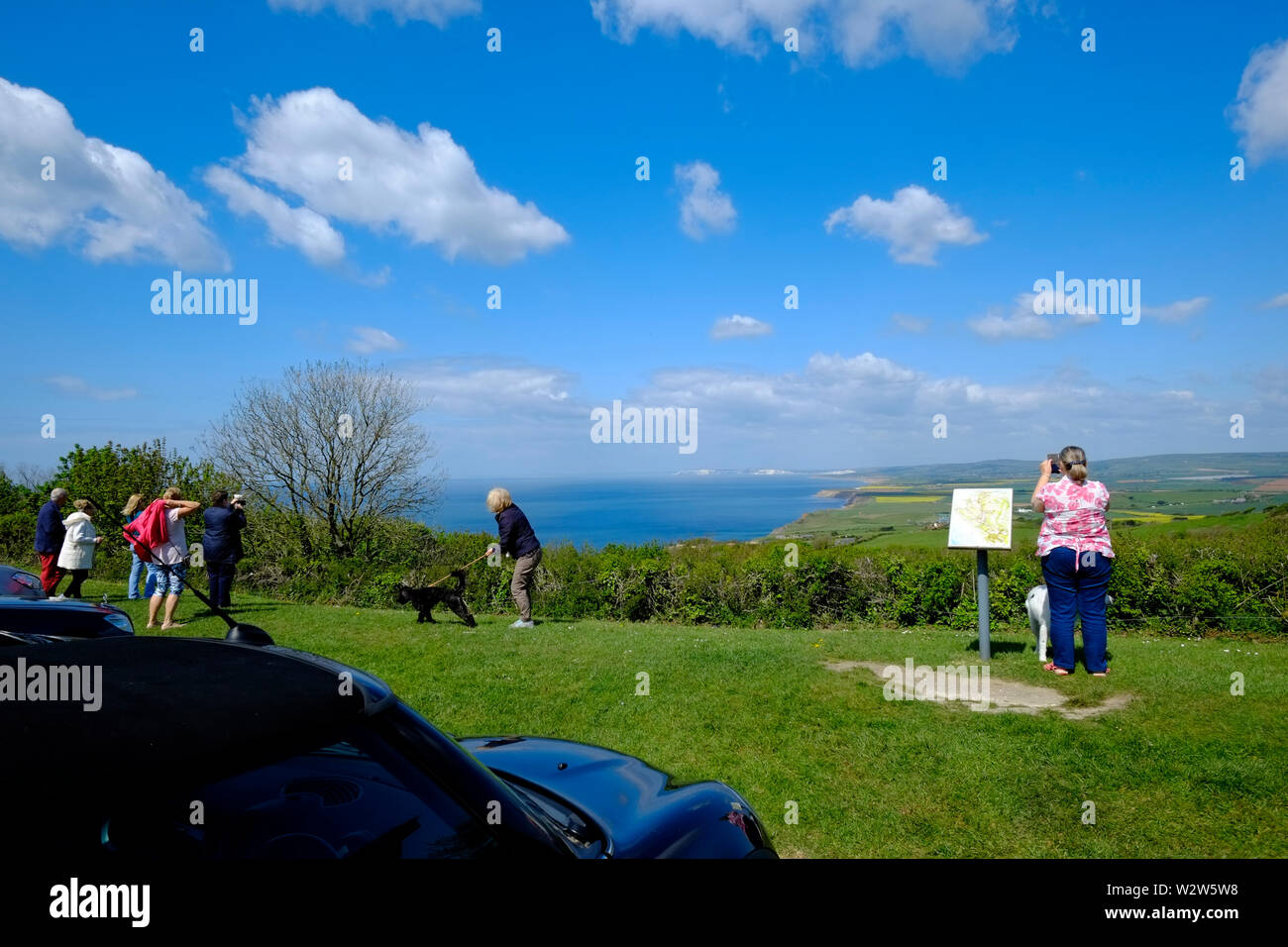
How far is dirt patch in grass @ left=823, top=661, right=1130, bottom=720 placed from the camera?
6695 millimetres

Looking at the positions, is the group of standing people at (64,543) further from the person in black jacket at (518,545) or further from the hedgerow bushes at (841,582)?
the person in black jacket at (518,545)

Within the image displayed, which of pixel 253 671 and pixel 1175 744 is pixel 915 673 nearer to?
pixel 1175 744

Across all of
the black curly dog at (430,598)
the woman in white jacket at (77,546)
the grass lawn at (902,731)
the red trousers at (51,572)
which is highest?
the woman in white jacket at (77,546)

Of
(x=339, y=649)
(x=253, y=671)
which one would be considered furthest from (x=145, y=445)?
(x=253, y=671)

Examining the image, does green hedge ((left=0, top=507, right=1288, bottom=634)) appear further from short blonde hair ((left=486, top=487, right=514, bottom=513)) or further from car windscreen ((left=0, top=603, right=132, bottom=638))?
car windscreen ((left=0, top=603, right=132, bottom=638))

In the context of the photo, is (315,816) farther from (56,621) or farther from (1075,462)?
(1075,462)

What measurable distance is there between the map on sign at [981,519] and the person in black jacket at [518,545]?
6066 millimetres

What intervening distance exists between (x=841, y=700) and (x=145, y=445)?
1014 inches

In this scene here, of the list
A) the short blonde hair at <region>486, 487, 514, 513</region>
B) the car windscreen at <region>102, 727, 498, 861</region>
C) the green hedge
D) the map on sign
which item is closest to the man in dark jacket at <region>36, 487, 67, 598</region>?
the green hedge

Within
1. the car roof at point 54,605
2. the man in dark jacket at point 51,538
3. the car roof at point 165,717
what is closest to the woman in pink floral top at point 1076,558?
the car roof at point 165,717

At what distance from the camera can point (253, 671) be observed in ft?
7.08

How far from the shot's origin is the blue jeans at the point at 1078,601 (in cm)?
771

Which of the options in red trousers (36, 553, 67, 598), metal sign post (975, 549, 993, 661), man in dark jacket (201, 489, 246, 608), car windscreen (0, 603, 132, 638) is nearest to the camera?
car windscreen (0, 603, 132, 638)

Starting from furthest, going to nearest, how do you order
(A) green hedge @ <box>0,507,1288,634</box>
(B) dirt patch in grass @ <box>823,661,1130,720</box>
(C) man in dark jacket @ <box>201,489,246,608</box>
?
(C) man in dark jacket @ <box>201,489,246,608</box>, (A) green hedge @ <box>0,507,1288,634</box>, (B) dirt patch in grass @ <box>823,661,1130,720</box>
